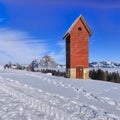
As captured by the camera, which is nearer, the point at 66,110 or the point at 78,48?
the point at 66,110

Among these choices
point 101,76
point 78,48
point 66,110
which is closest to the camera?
point 66,110

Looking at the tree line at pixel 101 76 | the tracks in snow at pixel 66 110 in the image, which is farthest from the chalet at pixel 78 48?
the tree line at pixel 101 76

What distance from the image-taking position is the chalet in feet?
105

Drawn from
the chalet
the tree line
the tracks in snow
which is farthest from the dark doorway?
the tree line

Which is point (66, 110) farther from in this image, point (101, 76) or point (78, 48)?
point (101, 76)

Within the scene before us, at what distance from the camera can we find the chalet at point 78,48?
31922 mm

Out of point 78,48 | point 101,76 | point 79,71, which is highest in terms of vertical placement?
point 78,48

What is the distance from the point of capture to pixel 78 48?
32062 mm

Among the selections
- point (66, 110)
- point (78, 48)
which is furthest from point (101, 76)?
point (66, 110)

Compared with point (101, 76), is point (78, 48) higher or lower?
higher

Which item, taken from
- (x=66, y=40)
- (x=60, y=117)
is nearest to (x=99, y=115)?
(x=60, y=117)

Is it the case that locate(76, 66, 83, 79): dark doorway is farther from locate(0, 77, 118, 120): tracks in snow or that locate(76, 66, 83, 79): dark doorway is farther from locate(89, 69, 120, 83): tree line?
locate(89, 69, 120, 83): tree line

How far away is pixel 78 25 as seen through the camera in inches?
1261

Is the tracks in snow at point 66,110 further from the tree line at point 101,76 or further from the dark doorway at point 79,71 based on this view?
the tree line at point 101,76
